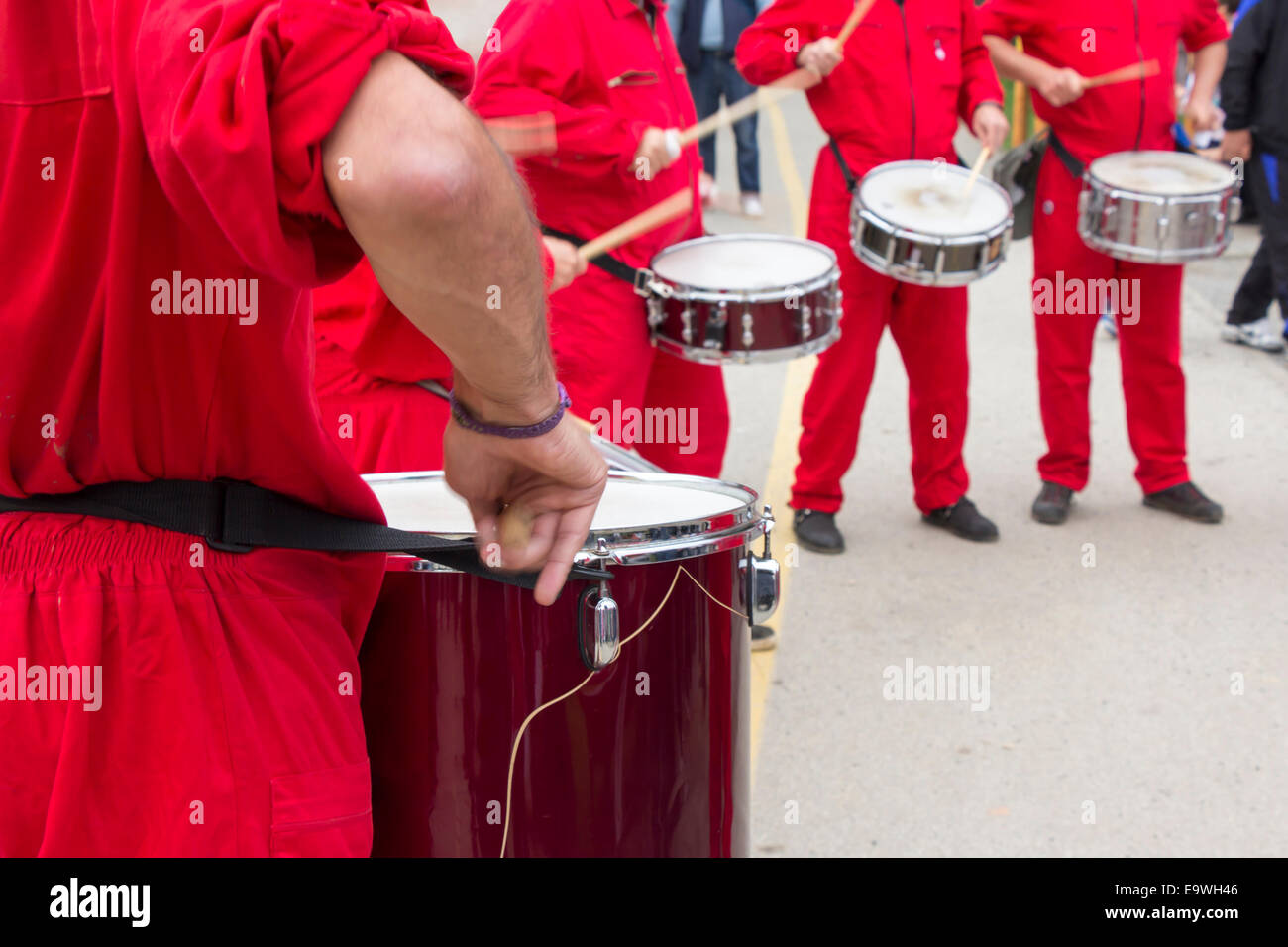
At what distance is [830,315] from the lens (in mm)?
3764

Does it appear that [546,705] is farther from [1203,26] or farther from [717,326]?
[1203,26]

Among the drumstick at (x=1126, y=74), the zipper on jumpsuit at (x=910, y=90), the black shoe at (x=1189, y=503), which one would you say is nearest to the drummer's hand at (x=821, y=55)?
the zipper on jumpsuit at (x=910, y=90)

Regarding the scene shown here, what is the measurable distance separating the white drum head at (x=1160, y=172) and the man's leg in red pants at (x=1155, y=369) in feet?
1.06

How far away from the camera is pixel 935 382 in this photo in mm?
4723

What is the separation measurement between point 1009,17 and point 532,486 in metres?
3.95

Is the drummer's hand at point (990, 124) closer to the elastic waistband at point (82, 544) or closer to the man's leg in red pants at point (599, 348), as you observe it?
the man's leg in red pants at point (599, 348)

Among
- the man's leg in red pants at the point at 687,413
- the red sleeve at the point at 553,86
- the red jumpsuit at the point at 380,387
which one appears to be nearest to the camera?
the red jumpsuit at the point at 380,387

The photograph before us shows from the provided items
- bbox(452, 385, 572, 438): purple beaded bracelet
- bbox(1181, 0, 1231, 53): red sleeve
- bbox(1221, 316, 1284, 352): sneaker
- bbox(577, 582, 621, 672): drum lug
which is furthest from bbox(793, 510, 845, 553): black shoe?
bbox(452, 385, 572, 438): purple beaded bracelet

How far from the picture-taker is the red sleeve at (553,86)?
3.27 m

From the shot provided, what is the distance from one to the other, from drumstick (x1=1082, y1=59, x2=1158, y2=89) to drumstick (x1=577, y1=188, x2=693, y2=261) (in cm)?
190

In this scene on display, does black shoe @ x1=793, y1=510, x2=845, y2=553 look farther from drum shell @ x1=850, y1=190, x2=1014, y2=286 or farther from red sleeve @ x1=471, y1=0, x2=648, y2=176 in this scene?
red sleeve @ x1=471, y1=0, x2=648, y2=176

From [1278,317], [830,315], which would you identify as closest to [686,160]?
[830,315]
